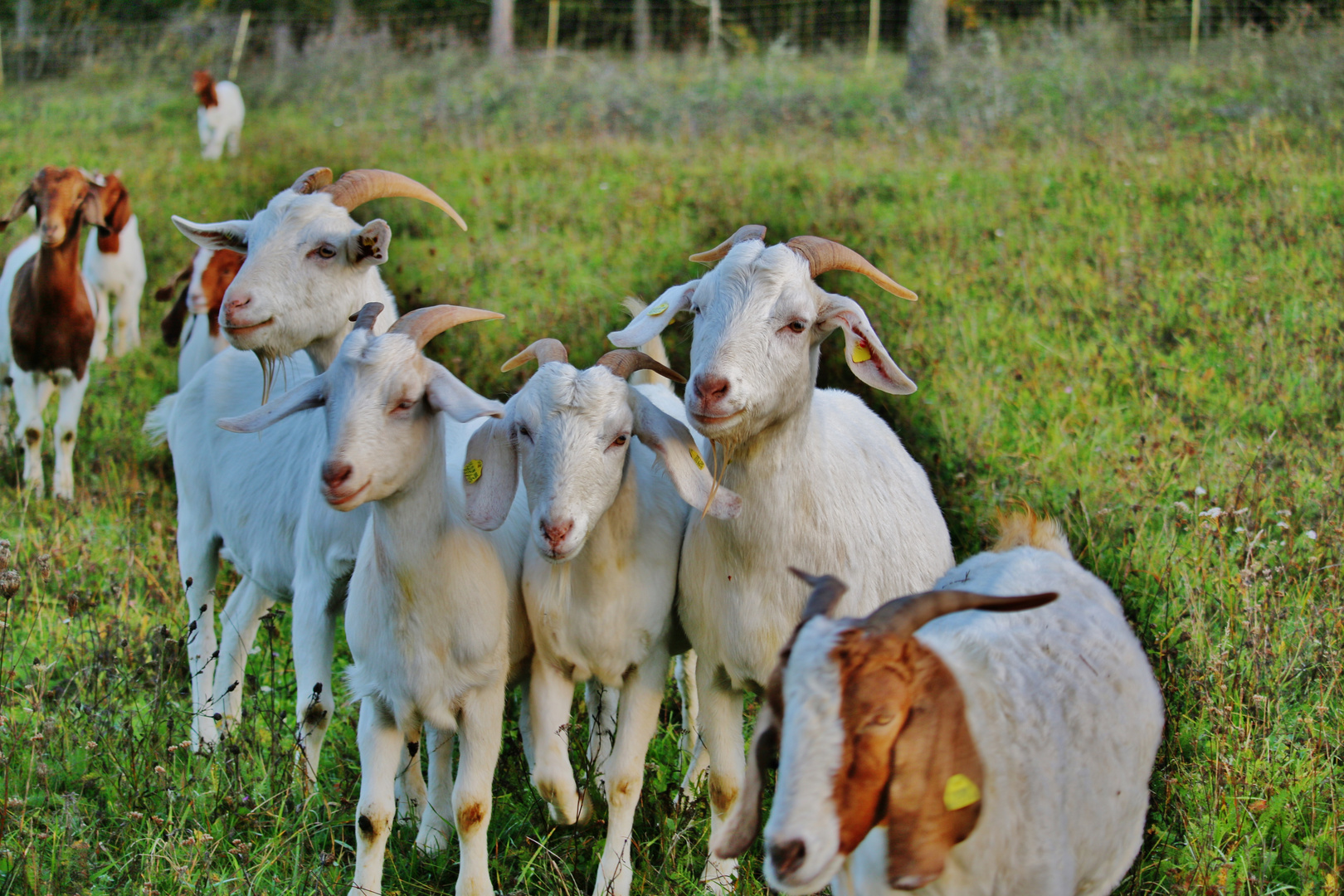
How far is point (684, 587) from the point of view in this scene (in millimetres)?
3994

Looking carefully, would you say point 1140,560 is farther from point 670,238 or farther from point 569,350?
point 670,238

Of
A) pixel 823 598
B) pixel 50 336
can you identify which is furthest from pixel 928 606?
pixel 50 336

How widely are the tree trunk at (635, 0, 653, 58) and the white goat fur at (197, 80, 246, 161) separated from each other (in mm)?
8889

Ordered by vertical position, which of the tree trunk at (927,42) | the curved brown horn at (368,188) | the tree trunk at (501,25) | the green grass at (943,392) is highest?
the tree trunk at (501,25)

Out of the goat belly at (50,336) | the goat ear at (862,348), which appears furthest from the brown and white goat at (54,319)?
the goat ear at (862,348)

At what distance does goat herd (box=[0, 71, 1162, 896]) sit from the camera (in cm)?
245

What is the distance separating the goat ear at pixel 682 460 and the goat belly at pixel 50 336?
5625mm

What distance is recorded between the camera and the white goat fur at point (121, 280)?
1051 centimetres

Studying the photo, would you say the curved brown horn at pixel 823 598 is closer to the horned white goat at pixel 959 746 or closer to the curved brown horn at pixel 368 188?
the horned white goat at pixel 959 746

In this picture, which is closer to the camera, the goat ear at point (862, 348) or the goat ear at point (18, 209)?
the goat ear at point (862, 348)

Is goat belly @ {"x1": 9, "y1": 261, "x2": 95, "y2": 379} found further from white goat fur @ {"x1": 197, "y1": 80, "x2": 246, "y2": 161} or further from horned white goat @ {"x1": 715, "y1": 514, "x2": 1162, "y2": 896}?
white goat fur @ {"x1": 197, "y1": 80, "x2": 246, "y2": 161}

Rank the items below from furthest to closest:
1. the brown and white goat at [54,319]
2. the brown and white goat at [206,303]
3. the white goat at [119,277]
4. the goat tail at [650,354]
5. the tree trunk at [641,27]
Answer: the tree trunk at [641,27]
the white goat at [119,277]
the brown and white goat at [54,319]
the brown and white goat at [206,303]
the goat tail at [650,354]

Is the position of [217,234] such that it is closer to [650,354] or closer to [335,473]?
[650,354]

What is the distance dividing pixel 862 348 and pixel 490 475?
1.20 m
